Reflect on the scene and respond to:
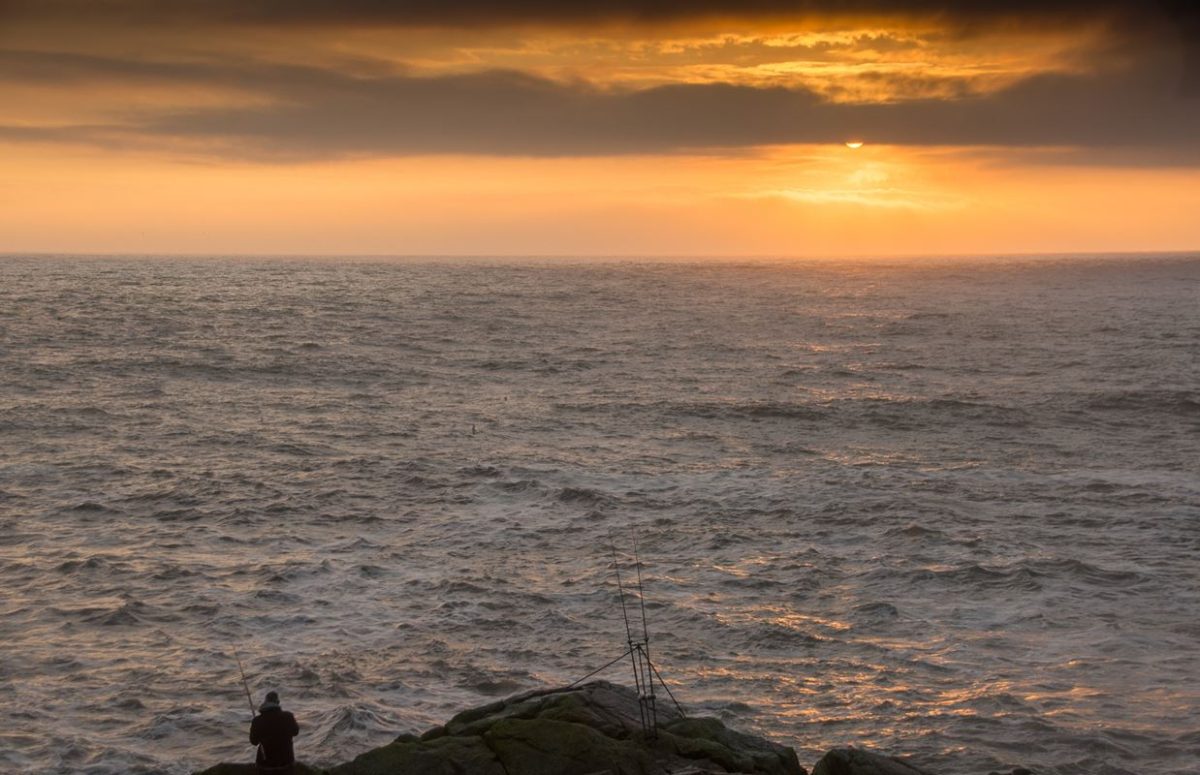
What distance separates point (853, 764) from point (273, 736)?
24.8 ft

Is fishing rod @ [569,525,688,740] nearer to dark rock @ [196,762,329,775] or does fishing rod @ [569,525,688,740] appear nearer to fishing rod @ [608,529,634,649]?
fishing rod @ [608,529,634,649]

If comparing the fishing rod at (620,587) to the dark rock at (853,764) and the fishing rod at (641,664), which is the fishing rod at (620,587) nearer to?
the fishing rod at (641,664)

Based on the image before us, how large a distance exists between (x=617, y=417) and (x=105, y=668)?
3601 centimetres

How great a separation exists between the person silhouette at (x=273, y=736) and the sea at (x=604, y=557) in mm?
5794

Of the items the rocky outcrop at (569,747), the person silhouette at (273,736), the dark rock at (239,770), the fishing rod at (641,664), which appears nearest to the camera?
the person silhouette at (273,736)

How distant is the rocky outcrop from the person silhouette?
794mm

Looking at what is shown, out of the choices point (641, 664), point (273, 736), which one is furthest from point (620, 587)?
point (273, 736)

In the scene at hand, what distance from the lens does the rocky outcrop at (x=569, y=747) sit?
15094 mm

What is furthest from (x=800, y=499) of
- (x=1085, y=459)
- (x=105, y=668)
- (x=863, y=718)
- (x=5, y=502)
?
(x=5, y=502)

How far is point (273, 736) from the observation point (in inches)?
547

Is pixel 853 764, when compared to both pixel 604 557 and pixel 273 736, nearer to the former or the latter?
pixel 273 736

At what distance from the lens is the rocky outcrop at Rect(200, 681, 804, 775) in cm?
1509

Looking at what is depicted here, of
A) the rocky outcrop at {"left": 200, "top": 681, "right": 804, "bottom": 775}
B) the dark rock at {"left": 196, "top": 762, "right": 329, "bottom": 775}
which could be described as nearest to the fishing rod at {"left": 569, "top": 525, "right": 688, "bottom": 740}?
the rocky outcrop at {"left": 200, "top": 681, "right": 804, "bottom": 775}

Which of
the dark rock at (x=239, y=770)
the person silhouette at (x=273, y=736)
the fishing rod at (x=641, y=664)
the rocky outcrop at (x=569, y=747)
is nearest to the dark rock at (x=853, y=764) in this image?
the rocky outcrop at (x=569, y=747)
